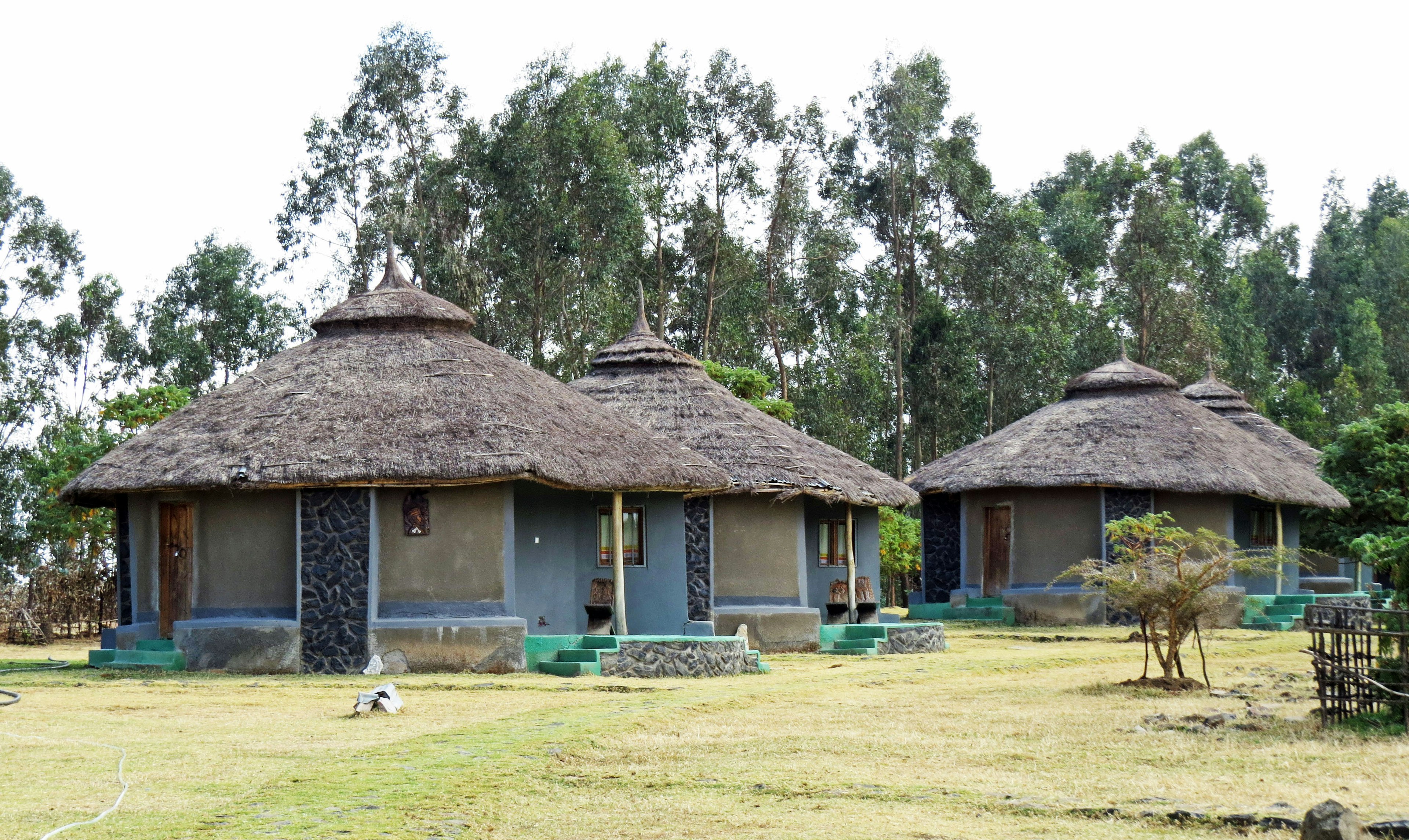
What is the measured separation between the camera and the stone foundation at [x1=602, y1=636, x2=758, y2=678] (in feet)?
55.2

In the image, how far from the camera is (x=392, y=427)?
17766mm

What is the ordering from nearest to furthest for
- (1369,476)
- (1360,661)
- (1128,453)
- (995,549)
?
(1360,661) → (1128,453) → (995,549) → (1369,476)

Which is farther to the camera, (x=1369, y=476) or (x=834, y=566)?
(x=1369, y=476)

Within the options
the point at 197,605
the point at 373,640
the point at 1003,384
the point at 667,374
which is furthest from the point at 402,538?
the point at 1003,384

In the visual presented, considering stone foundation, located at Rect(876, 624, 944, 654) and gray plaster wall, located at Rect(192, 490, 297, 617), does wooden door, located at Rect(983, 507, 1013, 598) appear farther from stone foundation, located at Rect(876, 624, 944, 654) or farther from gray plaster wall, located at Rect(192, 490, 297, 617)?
gray plaster wall, located at Rect(192, 490, 297, 617)

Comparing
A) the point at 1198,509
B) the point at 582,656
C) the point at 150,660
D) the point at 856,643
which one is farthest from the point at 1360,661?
the point at 1198,509

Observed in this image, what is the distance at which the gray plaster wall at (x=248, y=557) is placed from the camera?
17.9m

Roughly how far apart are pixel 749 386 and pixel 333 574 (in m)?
16.4

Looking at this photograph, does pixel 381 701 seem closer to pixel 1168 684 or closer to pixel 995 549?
pixel 1168 684

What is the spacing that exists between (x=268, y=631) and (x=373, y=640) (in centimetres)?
124

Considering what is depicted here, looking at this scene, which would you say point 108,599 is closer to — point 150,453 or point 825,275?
point 150,453

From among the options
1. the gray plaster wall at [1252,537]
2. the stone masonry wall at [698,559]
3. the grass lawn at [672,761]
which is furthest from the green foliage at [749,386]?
the grass lawn at [672,761]

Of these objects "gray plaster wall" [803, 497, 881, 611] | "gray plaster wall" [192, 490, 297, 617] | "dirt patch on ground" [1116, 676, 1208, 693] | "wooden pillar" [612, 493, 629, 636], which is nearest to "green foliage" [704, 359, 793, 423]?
"gray plaster wall" [803, 497, 881, 611]

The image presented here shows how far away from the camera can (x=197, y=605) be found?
714 inches
